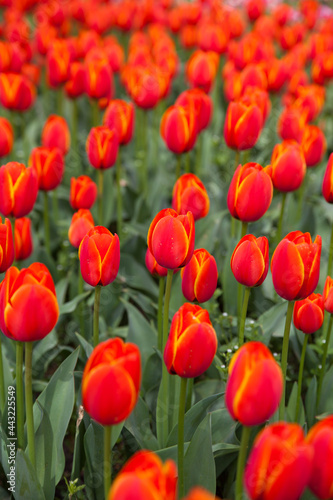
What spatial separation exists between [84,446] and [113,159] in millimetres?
1278

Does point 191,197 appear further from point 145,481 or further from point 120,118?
point 145,481

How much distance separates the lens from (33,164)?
255 centimetres

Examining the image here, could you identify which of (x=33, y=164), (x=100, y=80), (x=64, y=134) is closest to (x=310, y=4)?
(x=100, y=80)

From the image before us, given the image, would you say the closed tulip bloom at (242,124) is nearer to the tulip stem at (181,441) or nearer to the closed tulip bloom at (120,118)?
the closed tulip bloom at (120,118)

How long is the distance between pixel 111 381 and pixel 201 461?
61cm

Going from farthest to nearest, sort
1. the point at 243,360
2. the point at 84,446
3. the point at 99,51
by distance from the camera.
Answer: the point at 99,51, the point at 84,446, the point at 243,360

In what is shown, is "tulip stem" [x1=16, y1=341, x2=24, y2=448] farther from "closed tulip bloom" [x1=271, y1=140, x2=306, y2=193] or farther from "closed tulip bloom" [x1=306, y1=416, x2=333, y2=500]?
"closed tulip bloom" [x1=271, y1=140, x2=306, y2=193]

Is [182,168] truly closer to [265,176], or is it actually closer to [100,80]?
[100,80]

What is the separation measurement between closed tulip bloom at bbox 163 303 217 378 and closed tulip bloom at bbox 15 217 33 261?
1.08 metres

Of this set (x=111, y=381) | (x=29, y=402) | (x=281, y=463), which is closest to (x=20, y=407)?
(x=29, y=402)

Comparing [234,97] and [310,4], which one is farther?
[310,4]

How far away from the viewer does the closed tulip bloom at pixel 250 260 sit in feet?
5.52

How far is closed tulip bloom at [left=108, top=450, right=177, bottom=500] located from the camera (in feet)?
3.07

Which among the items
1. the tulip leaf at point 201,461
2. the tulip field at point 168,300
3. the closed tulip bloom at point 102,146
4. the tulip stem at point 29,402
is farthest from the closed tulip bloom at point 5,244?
the closed tulip bloom at point 102,146
